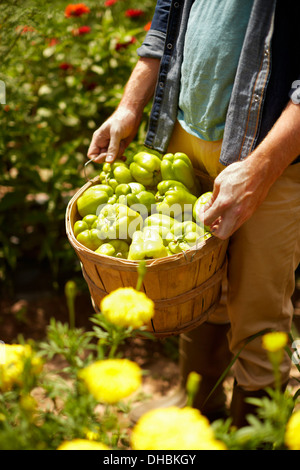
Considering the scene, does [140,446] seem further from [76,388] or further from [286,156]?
[286,156]

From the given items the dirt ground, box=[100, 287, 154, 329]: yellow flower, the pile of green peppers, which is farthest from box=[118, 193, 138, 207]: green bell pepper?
the dirt ground

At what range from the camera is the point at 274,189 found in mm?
1478

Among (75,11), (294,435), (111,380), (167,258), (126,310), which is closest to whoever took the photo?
(294,435)

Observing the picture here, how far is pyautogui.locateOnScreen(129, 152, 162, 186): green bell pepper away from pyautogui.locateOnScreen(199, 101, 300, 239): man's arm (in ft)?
1.32

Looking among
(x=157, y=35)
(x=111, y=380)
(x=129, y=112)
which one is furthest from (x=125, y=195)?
(x=111, y=380)

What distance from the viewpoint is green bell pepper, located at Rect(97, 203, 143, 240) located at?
4.86 ft

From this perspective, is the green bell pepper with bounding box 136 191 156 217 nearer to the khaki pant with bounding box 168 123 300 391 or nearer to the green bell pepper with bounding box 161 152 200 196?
the green bell pepper with bounding box 161 152 200 196

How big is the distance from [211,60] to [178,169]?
38 cm

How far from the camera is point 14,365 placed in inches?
31.9

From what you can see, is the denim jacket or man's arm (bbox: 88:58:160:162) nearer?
the denim jacket

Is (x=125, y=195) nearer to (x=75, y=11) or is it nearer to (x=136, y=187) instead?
(x=136, y=187)
